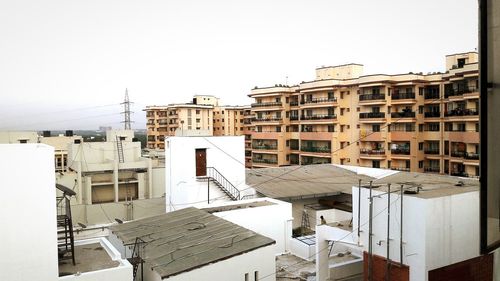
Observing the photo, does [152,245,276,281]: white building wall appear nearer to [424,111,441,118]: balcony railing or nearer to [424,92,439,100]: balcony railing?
[424,111,441,118]: balcony railing

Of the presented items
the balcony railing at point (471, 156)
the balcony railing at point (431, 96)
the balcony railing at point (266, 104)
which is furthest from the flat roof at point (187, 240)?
the balcony railing at point (266, 104)

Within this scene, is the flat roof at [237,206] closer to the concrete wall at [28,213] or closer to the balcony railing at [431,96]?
the concrete wall at [28,213]

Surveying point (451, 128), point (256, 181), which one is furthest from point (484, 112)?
point (451, 128)

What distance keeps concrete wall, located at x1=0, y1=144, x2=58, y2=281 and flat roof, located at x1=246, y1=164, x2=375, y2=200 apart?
14.8 meters

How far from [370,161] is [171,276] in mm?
37565

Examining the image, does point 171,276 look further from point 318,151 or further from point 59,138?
point 59,138

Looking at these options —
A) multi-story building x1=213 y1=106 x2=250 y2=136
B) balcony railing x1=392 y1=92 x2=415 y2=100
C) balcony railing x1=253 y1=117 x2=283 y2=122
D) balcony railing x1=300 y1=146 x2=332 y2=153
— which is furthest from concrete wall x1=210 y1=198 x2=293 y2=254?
multi-story building x1=213 y1=106 x2=250 y2=136

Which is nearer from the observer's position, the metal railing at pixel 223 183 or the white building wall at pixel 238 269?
the white building wall at pixel 238 269

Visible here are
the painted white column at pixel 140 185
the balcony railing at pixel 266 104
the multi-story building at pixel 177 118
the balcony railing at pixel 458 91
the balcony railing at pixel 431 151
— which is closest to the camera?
the balcony railing at pixel 458 91

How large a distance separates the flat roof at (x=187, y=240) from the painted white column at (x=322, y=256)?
2887 millimetres

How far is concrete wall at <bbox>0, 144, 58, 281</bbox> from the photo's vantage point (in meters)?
11.0

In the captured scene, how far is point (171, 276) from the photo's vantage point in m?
12.2

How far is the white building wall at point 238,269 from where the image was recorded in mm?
12785

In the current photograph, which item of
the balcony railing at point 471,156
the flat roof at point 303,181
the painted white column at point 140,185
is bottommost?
the painted white column at point 140,185
